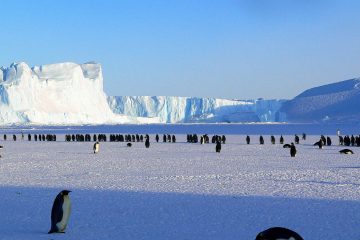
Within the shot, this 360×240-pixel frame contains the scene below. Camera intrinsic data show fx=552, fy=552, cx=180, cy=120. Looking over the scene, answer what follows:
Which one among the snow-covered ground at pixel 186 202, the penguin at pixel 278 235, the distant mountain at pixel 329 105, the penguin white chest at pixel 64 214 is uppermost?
the distant mountain at pixel 329 105

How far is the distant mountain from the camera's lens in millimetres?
117062

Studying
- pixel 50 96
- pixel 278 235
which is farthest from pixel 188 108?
pixel 278 235

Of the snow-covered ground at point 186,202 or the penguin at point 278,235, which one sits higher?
the penguin at point 278,235

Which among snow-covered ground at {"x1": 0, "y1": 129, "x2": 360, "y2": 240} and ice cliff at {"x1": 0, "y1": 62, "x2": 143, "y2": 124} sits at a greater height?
ice cliff at {"x1": 0, "y1": 62, "x2": 143, "y2": 124}

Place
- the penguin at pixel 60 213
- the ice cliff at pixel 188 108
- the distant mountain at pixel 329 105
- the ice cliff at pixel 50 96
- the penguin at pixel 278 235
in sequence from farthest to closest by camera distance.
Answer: the ice cliff at pixel 188 108 < the distant mountain at pixel 329 105 < the ice cliff at pixel 50 96 < the penguin at pixel 60 213 < the penguin at pixel 278 235

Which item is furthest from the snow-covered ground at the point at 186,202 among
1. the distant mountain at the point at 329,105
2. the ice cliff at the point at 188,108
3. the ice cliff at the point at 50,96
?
the ice cliff at the point at 188,108

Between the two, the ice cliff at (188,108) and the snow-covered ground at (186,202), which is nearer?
the snow-covered ground at (186,202)

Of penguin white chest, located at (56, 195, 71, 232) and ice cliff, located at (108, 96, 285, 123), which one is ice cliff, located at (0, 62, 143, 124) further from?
penguin white chest, located at (56, 195, 71, 232)

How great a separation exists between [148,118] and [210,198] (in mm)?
146844

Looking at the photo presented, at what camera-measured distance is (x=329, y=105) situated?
415 feet

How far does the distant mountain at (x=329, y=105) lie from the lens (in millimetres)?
117062

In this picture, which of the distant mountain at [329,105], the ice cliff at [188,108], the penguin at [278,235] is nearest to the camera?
the penguin at [278,235]

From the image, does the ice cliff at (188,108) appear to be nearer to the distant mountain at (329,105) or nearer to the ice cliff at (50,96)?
the distant mountain at (329,105)

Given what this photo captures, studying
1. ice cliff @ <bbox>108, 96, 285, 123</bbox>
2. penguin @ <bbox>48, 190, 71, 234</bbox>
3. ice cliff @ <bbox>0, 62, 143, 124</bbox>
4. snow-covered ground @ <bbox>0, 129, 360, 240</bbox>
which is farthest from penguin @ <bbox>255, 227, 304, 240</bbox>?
ice cliff @ <bbox>108, 96, 285, 123</bbox>
